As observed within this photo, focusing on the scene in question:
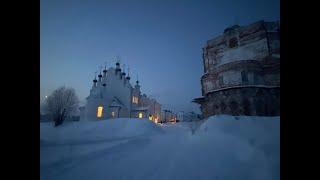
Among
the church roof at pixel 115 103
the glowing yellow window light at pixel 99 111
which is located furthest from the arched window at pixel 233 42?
the glowing yellow window light at pixel 99 111

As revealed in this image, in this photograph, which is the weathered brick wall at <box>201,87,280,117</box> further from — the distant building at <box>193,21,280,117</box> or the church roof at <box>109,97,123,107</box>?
the church roof at <box>109,97,123,107</box>

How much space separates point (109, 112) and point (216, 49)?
2152 centimetres

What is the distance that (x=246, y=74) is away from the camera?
26.8m

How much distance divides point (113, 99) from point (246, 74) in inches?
964

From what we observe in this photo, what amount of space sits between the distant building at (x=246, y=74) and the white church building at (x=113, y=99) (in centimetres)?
1578

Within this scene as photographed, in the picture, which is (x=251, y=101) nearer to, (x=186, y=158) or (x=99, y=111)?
(x=186, y=158)

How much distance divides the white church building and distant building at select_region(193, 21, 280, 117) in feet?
51.8

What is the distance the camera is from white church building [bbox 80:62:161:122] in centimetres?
3922

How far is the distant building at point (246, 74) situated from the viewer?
2464cm

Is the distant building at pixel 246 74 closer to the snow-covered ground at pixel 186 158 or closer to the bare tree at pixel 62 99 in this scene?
the snow-covered ground at pixel 186 158

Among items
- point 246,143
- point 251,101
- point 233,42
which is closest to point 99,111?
point 233,42
